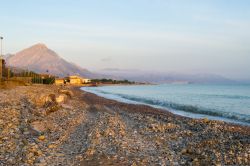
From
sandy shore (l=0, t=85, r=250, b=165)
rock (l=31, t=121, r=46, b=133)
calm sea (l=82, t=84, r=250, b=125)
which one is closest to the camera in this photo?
sandy shore (l=0, t=85, r=250, b=165)

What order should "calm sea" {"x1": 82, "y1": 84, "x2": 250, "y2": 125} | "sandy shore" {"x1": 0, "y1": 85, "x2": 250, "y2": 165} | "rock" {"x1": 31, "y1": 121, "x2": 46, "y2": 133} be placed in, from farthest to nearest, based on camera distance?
"calm sea" {"x1": 82, "y1": 84, "x2": 250, "y2": 125} < "rock" {"x1": 31, "y1": 121, "x2": 46, "y2": 133} < "sandy shore" {"x1": 0, "y1": 85, "x2": 250, "y2": 165}

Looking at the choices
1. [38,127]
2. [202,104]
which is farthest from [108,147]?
[202,104]

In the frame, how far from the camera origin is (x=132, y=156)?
1209 centimetres

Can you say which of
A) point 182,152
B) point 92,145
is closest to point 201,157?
point 182,152

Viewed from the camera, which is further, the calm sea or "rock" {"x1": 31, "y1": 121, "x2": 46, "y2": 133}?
the calm sea

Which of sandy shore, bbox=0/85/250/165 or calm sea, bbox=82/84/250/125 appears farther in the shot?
calm sea, bbox=82/84/250/125

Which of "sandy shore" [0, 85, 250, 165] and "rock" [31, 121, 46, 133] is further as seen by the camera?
"rock" [31, 121, 46, 133]

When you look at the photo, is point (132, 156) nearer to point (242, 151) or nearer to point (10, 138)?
point (242, 151)

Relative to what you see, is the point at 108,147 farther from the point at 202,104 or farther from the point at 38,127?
the point at 202,104

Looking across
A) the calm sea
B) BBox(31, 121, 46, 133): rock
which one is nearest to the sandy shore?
BBox(31, 121, 46, 133): rock

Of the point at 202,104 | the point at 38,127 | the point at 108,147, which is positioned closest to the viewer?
the point at 108,147

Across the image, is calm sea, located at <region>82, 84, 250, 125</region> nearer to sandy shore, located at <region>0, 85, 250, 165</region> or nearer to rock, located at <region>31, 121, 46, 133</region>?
sandy shore, located at <region>0, 85, 250, 165</region>

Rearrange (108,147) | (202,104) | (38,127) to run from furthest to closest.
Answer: (202,104), (38,127), (108,147)

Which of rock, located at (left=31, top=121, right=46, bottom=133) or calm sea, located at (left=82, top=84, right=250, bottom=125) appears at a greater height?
rock, located at (left=31, top=121, right=46, bottom=133)
